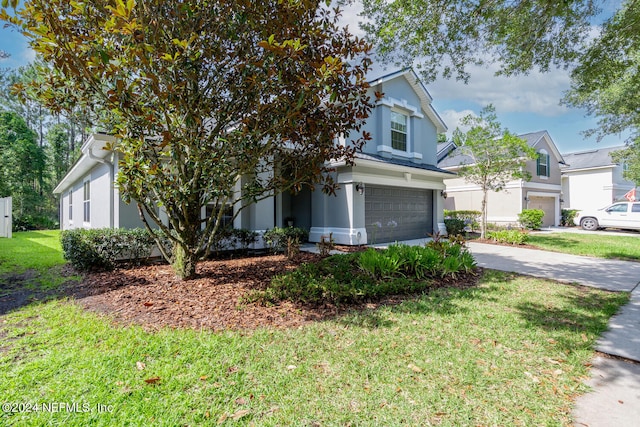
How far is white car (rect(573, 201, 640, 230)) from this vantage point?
17344mm

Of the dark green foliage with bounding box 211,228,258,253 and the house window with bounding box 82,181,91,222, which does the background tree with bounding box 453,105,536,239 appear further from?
the house window with bounding box 82,181,91,222

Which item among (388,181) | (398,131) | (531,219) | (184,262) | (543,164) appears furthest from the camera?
(543,164)

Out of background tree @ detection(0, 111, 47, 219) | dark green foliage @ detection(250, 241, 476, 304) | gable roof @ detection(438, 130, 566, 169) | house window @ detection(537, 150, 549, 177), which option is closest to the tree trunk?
dark green foliage @ detection(250, 241, 476, 304)

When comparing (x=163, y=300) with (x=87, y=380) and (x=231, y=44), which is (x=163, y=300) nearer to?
(x=87, y=380)

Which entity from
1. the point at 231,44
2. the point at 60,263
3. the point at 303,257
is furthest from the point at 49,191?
the point at 231,44

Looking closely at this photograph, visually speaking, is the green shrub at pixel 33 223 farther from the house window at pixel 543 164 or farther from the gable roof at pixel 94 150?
the house window at pixel 543 164

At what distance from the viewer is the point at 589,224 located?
19.5 meters

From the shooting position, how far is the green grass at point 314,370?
2.44 m

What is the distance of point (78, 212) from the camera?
14914mm

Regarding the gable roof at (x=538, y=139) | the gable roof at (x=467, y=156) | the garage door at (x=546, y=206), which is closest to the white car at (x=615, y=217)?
the garage door at (x=546, y=206)

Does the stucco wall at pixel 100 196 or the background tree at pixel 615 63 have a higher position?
the background tree at pixel 615 63

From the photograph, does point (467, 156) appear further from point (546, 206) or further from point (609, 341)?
point (609, 341)

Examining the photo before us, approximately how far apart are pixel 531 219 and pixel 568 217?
7010 millimetres

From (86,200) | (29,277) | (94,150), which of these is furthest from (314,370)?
(86,200)
